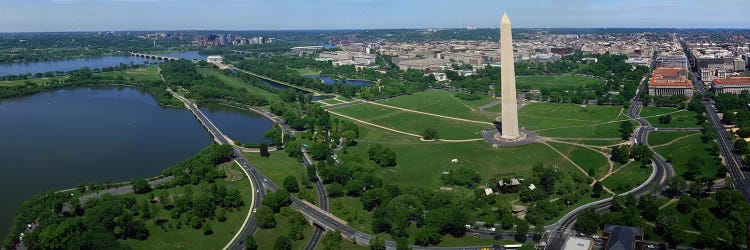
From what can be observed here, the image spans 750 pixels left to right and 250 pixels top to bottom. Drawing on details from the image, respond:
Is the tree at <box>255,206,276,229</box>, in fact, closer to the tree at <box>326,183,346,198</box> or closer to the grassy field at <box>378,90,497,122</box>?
the tree at <box>326,183,346,198</box>

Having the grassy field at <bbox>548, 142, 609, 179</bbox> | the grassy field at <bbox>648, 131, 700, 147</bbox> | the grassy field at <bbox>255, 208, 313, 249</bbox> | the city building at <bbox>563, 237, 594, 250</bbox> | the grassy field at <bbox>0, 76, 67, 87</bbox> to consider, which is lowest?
the grassy field at <bbox>255, 208, 313, 249</bbox>

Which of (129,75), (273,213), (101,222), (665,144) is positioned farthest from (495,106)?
(129,75)

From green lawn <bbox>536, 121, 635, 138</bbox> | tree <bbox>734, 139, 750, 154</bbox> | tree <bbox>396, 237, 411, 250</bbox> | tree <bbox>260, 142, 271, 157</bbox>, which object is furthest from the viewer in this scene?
green lawn <bbox>536, 121, 635, 138</bbox>

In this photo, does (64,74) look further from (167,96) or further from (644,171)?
(644,171)

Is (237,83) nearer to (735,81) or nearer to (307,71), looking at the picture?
(307,71)

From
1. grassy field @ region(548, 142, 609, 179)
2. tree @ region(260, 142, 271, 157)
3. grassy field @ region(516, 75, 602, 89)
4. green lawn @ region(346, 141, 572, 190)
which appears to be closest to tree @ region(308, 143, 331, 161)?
green lawn @ region(346, 141, 572, 190)

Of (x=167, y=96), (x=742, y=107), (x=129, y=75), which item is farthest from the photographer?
(x=129, y=75)

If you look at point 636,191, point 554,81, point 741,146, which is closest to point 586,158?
point 636,191
